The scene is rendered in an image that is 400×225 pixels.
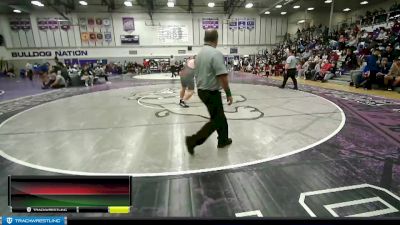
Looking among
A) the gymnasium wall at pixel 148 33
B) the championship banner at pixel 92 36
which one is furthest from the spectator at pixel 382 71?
the championship banner at pixel 92 36

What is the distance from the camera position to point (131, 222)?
0.96 metres

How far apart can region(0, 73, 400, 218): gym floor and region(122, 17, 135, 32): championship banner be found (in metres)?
23.5

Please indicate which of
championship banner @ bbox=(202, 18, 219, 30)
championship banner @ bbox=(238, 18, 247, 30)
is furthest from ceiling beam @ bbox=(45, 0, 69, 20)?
championship banner @ bbox=(238, 18, 247, 30)

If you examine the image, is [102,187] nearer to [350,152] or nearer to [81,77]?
[350,152]

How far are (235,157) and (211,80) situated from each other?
1.15m

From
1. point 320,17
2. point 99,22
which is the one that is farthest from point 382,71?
point 99,22

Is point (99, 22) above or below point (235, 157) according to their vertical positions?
above

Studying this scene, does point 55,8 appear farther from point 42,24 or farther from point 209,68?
point 209,68

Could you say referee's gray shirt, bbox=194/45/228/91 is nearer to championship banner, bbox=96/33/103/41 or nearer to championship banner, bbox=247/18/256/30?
championship banner, bbox=96/33/103/41

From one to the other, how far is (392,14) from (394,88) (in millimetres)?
9973

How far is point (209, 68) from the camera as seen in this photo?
11.1 ft

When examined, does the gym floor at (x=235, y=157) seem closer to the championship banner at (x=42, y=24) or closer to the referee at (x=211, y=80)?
the referee at (x=211, y=80)

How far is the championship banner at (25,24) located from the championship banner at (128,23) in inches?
385

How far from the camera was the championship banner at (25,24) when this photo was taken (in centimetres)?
2628
